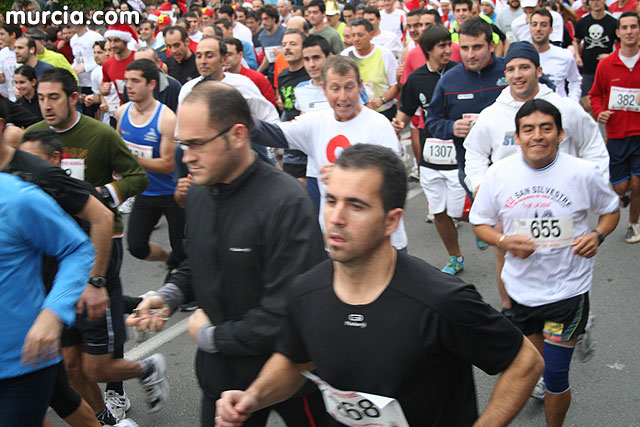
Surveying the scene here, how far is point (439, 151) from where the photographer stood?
648 centimetres

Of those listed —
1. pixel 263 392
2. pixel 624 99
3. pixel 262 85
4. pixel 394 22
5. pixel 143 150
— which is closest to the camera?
pixel 263 392

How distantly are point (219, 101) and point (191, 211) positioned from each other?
0.48 meters

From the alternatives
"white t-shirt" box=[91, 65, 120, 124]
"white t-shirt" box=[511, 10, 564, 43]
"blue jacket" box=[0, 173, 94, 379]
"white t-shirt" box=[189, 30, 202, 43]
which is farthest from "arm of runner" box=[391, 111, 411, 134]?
"white t-shirt" box=[189, 30, 202, 43]

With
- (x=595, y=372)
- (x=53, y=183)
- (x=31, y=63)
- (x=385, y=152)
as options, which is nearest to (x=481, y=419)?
(x=385, y=152)

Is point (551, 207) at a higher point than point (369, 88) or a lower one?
lower

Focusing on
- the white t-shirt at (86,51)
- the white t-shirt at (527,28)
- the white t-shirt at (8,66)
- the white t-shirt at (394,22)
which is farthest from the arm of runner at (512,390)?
the white t-shirt at (394,22)

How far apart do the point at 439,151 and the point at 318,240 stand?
12.7 feet

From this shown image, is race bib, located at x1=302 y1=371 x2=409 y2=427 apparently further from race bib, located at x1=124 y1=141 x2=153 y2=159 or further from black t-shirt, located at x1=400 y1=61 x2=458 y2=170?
black t-shirt, located at x1=400 y1=61 x2=458 y2=170


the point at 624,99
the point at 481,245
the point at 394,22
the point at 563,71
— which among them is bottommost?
the point at 481,245

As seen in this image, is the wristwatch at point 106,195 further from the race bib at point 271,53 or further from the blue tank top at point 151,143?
the race bib at point 271,53

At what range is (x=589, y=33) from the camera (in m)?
11.1

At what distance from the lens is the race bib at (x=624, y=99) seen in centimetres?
702

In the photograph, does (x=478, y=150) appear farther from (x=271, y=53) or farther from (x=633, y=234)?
(x=271, y=53)

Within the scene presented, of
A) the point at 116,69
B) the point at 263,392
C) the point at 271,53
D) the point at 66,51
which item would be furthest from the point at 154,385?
the point at 66,51
